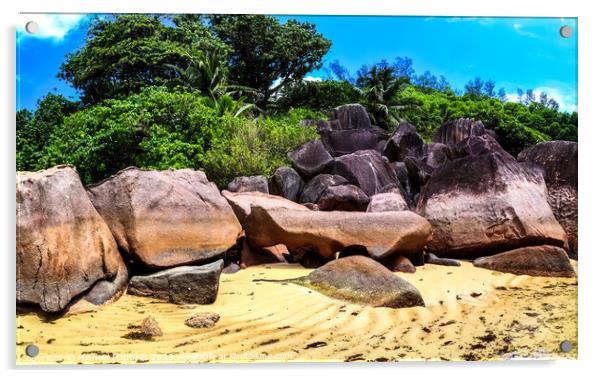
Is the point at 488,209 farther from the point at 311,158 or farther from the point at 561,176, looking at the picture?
the point at 311,158

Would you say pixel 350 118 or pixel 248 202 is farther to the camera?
pixel 350 118

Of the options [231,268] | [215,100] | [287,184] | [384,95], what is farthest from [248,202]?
[215,100]

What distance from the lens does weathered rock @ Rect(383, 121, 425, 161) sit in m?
7.05

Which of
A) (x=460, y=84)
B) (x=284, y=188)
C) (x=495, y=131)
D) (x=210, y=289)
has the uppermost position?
(x=460, y=84)

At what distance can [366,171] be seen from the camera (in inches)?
296

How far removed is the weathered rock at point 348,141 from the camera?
26.6 feet

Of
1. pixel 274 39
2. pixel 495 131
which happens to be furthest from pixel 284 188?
pixel 495 131

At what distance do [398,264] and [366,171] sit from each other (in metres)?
2.58

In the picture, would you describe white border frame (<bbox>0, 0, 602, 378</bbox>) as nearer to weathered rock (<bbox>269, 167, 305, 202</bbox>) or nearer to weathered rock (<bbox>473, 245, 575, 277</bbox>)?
weathered rock (<bbox>473, 245, 575, 277</bbox>)

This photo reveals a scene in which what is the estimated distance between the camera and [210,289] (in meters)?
4.55

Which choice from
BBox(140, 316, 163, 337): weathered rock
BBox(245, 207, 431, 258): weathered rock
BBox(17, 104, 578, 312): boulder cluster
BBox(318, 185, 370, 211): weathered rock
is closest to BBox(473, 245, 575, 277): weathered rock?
BBox(17, 104, 578, 312): boulder cluster

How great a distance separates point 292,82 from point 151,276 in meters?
2.67

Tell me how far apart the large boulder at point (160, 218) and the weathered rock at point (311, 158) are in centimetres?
272

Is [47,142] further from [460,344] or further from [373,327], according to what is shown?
[460,344]
